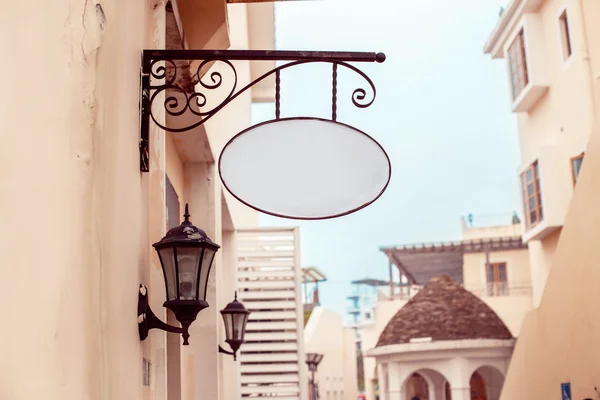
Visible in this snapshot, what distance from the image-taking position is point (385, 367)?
79.4 ft

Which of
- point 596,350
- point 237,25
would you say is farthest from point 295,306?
point 596,350

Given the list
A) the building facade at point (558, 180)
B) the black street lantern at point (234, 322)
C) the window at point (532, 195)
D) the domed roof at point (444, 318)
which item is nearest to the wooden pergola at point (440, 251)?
the domed roof at point (444, 318)

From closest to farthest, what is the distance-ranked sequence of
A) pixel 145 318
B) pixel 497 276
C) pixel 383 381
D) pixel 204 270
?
pixel 145 318, pixel 204 270, pixel 383 381, pixel 497 276

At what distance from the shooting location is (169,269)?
394 centimetres

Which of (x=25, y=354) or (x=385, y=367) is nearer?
(x=25, y=354)

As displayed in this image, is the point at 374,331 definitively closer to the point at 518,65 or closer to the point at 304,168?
the point at 518,65

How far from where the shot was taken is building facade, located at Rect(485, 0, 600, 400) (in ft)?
31.1

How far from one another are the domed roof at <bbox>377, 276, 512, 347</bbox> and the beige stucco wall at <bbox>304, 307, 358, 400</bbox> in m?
10.5

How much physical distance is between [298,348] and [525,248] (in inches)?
799

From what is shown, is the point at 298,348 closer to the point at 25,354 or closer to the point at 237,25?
the point at 237,25

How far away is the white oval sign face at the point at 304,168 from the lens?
3.89 metres

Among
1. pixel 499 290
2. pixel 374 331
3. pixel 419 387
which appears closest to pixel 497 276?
pixel 499 290

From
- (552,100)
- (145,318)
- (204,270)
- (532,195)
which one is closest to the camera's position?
(145,318)

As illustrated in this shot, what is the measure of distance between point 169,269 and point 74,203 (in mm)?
1215
